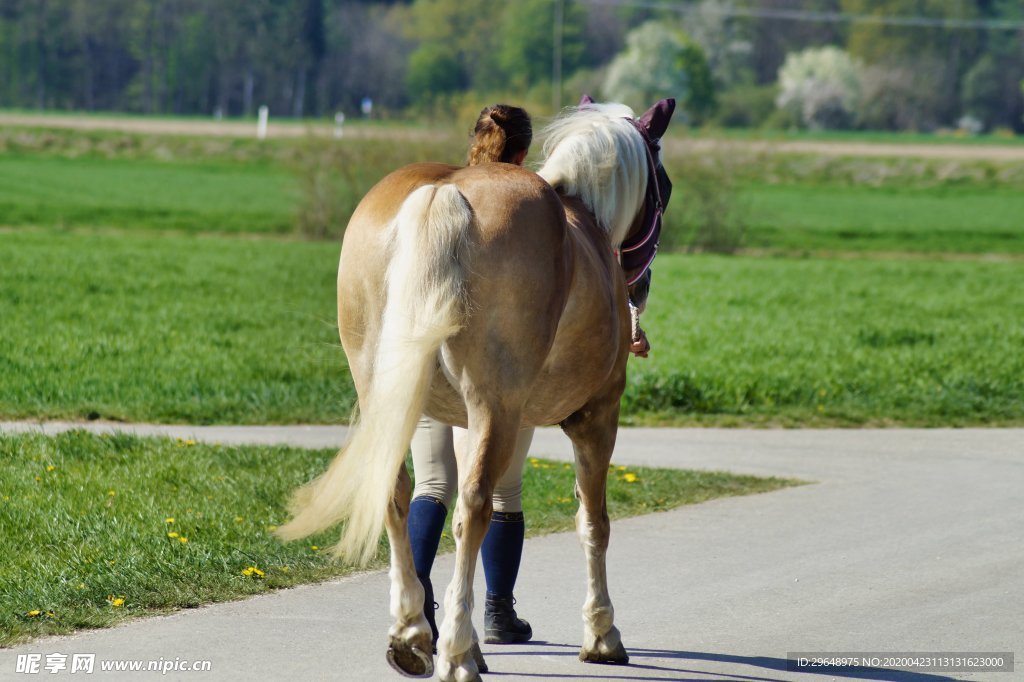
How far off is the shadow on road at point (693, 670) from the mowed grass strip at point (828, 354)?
5.00 metres

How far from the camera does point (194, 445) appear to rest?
295 inches

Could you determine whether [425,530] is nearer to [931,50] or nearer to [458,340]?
[458,340]

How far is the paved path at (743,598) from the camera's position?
4.33 meters

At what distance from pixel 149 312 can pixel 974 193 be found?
44.7 metres

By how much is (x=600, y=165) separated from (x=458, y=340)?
1076 mm

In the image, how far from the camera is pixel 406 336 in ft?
12.1

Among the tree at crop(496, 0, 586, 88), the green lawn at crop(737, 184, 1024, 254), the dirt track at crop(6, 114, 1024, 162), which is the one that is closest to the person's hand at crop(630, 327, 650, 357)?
the green lawn at crop(737, 184, 1024, 254)

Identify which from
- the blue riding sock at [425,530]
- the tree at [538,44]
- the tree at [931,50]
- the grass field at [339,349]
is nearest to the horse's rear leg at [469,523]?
the blue riding sock at [425,530]

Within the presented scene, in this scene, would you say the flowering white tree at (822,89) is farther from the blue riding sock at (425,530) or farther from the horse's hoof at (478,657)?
the horse's hoof at (478,657)

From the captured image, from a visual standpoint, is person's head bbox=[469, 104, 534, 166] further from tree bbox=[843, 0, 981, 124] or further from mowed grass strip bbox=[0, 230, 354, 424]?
tree bbox=[843, 0, 981, 124]

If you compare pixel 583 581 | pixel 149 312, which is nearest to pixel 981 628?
pixel 583 581

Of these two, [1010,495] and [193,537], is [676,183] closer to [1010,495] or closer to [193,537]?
[1010,495]

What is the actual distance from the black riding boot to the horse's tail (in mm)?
867

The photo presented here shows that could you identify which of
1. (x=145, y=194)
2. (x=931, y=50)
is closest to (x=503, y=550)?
(x=145, y=194)
